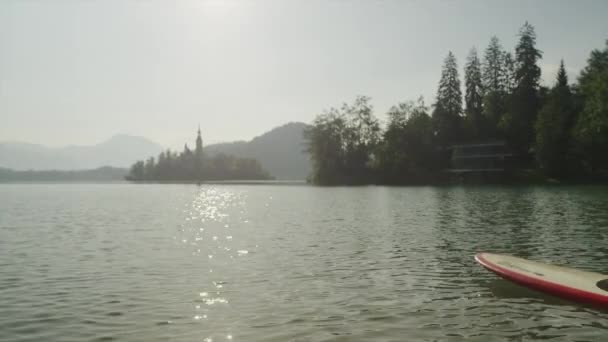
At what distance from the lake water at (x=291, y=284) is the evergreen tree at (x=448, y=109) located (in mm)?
86285

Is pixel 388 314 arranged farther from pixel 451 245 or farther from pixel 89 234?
pixel 89 234

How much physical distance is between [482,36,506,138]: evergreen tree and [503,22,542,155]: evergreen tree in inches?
215

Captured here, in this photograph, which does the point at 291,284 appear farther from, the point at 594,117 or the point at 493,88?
the point at 493,88

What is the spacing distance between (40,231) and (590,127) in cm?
7980

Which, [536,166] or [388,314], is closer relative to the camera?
[388,314]

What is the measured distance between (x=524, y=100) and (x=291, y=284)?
102 meters

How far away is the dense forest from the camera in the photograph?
285 ft

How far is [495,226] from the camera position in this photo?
26.8 meters

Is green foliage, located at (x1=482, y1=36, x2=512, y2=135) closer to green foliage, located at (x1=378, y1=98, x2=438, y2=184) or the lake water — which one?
green foliage, located at (x1=378, y1=98, x2=438, y2=184)

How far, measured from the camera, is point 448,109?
113250 millimetres

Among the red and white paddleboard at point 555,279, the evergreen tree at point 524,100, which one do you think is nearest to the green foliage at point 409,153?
the evergreen tree at point 524,100

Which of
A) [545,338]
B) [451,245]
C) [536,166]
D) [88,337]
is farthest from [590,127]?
[88,337]

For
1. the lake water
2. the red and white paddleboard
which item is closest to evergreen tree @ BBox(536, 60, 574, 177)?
the lake water

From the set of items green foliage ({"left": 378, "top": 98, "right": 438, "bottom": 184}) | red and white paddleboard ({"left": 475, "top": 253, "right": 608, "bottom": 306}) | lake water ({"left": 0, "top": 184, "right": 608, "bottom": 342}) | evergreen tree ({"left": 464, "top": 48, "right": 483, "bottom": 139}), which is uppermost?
evergreen tree ({"left": 464, "top": 48, "right": 483, "bottom": 139})
